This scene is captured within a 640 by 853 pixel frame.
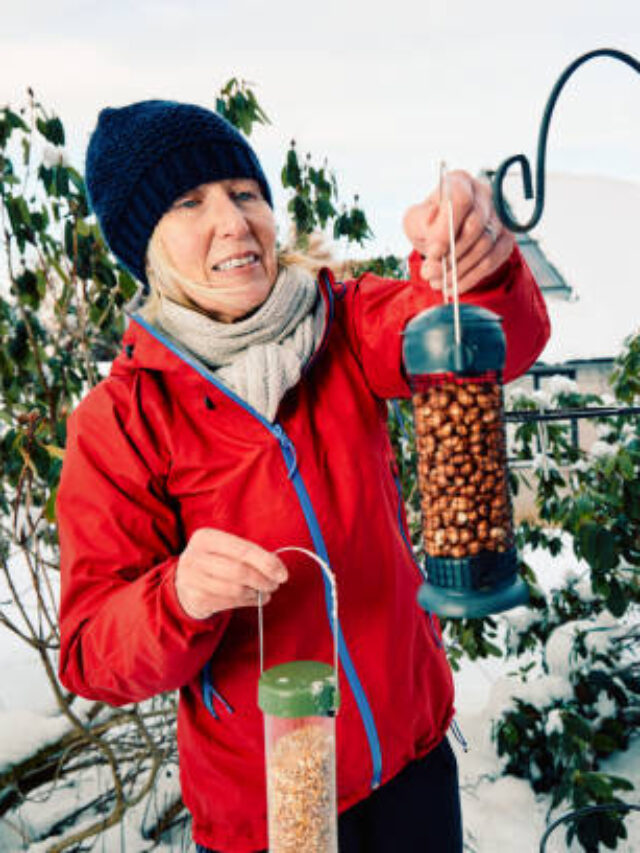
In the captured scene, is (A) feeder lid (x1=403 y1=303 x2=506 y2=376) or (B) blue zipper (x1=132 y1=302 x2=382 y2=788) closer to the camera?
(A) feeder lid (x1=403 y1=303 x2=506 y2=376)

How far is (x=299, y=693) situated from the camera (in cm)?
83

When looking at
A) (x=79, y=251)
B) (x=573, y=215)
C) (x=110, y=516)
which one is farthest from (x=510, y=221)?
(x=573, y=215)

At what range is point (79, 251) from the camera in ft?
7.20

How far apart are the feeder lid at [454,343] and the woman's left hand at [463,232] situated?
0.23 ft

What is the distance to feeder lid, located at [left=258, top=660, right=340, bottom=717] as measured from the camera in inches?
32.9

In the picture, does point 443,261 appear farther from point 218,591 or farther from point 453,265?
point 218,591

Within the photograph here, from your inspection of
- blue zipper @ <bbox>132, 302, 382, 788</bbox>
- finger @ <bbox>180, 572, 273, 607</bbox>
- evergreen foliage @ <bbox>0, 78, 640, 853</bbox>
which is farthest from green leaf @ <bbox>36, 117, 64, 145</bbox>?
finger @ <bbox>180, 572, 273, 607</bbox>

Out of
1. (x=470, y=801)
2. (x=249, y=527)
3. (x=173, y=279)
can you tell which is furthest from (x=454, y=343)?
(x=470, y=801)

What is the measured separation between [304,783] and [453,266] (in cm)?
72

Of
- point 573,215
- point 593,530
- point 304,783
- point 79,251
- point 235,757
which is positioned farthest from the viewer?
point 573,215

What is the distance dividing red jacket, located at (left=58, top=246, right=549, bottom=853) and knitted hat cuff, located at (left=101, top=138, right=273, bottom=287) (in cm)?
18

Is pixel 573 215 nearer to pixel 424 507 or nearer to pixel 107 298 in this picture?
pixel 107 298

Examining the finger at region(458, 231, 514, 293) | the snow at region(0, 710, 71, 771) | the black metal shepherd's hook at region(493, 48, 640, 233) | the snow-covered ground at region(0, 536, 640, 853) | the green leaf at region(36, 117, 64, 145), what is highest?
the green leaf at region(36, 117, 64, 145)

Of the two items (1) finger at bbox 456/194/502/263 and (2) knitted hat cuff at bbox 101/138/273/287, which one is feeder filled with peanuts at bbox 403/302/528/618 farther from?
(2) knitted hat cuff at bbox 101/138/273/287
